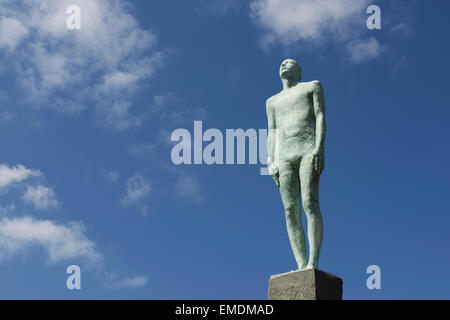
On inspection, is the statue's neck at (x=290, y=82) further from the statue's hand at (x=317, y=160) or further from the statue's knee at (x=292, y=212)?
the statue's knee at (x=292, y=212)

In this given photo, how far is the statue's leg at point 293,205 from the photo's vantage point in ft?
40.4

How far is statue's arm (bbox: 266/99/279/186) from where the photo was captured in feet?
42.4

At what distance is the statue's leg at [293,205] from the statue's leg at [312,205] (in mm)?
221

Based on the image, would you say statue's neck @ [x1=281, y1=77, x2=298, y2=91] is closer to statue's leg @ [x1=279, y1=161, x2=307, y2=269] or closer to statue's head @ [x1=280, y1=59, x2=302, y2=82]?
statue's head @ [x1=280, y1=59, x2=302, y2=82]

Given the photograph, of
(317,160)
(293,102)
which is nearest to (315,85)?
(293,102)

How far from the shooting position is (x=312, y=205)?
12.2 meters

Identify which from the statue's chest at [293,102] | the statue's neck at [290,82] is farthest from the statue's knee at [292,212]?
the statue's neck at [290,82]

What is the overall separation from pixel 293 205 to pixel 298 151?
42.1 inches

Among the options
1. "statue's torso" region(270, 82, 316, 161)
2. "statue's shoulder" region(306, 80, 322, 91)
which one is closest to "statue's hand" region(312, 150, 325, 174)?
"statue's torso" region(270, 82, 316, 161)

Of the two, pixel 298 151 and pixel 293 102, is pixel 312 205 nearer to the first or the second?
pixel 298 151
